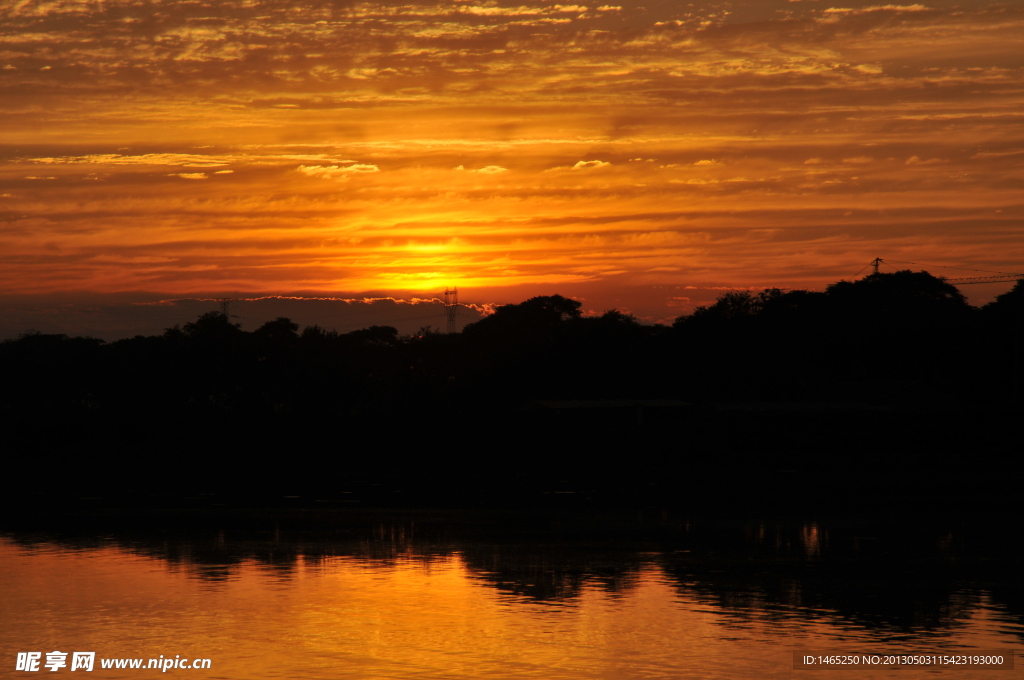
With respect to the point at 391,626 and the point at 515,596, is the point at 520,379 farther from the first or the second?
the point at 391,626

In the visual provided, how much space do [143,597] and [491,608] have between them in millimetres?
7744

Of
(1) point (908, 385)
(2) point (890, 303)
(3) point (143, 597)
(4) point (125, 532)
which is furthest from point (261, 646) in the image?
(2) point (890, 303)

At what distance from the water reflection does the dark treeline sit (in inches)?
1545

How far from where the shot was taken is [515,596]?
24.0 meters

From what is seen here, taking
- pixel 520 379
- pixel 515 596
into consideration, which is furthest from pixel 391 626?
pixel 520 379

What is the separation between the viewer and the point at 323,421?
82562mm

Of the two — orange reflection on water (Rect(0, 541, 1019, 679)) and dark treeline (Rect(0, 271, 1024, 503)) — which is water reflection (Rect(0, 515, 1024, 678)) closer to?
orange reflection on water (Rect(0, 541, 1019, 679))

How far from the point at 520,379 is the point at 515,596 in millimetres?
77824

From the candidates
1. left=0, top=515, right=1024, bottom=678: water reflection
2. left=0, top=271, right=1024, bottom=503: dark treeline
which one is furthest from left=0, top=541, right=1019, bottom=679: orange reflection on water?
left=0, top=271, right=1024, bottom=503: dark treeline

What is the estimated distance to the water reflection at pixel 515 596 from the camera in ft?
62.5

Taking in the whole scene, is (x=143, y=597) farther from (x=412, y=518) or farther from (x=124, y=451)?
(x=124, y=451)

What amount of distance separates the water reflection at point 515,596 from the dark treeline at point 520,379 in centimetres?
3924

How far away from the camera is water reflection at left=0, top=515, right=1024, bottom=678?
62.5 feet

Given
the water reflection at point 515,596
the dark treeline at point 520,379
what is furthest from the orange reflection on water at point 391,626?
the dark treeline at point 520,379
